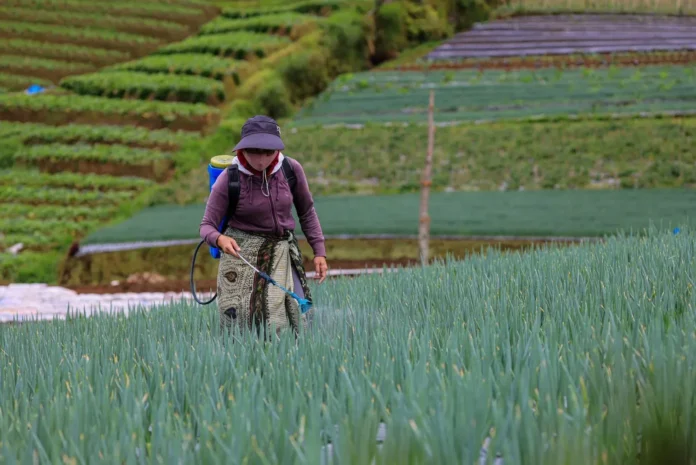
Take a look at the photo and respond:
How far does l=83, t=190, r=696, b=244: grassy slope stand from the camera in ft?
40.0

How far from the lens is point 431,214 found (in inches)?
527

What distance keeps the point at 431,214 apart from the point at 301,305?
912cm

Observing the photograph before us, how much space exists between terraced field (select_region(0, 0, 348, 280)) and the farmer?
11.7 meters

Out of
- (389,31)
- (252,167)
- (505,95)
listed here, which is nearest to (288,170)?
(252,167)

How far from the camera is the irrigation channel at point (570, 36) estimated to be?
24.2m

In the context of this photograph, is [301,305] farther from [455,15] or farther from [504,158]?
[455,15]

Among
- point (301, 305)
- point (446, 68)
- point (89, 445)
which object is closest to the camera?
point (89, 445)

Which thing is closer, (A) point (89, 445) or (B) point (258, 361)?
(A) point (89, 445)

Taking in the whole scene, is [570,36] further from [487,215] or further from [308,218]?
[308,218]

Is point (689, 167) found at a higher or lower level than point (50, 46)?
lower

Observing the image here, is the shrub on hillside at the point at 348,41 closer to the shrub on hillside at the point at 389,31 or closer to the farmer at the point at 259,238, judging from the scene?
the shrub on hillside at the point at 389,31

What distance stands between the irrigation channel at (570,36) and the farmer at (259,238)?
20790mm

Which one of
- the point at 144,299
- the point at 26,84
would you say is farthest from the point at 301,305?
the point at 26,84

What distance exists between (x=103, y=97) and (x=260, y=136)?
63.6ft
